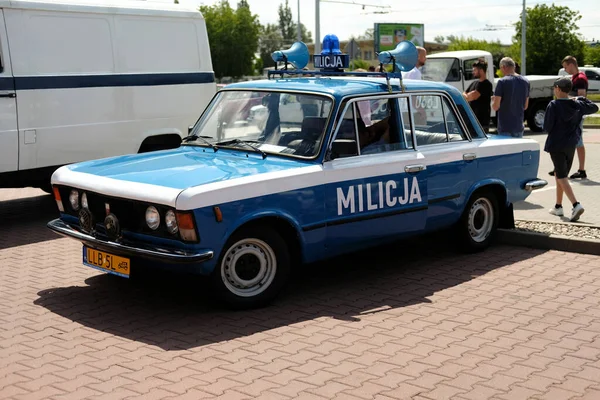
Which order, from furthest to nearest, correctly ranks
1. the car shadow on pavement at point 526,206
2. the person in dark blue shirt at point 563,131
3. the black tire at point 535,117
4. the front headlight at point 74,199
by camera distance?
1. the black tire at point 535,117
2. the car shadow on pavement at point 526,206
3. the person in dark blue shirt at point 563,131
4. the front headlight at point 74,199

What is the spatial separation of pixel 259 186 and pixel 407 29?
56127 millimetres

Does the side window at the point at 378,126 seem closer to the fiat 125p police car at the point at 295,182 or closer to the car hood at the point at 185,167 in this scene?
the fiat 125p police car at the point at 295,182

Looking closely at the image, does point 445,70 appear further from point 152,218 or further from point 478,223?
point 152,218

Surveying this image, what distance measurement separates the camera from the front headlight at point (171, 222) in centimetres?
613

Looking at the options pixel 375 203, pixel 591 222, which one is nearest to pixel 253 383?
pixel 375 203

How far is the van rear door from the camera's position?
388 inches

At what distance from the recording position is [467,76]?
23094 millimetres

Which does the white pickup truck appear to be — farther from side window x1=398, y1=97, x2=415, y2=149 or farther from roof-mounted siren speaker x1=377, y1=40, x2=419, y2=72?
side window x1=398, y1=97, x2=415, y2=149

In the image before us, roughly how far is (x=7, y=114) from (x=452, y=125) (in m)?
5.13

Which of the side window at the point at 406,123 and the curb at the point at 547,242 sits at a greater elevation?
the side window at the point at 406,123

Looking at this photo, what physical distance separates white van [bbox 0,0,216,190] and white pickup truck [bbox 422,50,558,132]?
1191 centimetres

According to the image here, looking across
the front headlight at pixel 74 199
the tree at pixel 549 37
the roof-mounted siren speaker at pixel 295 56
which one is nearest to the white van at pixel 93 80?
the roof-mounted siren speaker at pixel 295 56

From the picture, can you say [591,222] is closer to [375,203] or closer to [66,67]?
[375,203]

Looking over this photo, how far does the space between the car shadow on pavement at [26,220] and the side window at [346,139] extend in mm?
4069
